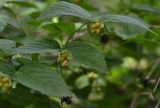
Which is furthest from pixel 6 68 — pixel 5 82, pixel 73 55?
pixel 73 55

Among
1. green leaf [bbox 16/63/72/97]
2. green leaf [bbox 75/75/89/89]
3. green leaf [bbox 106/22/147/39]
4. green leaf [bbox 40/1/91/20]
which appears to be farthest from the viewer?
green leaf [bbox 75/75/89/89]

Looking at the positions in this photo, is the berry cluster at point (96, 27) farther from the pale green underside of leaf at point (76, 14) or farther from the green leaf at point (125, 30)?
the green leaf at point (125, 30)

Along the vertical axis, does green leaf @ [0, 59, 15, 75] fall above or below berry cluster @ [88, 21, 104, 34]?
below

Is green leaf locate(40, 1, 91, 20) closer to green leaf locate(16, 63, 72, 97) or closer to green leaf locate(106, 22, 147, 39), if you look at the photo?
green leaf locate(16, 63, 72, 97)

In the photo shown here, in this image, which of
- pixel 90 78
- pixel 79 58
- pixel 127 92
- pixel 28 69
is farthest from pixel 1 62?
pixel 127 92

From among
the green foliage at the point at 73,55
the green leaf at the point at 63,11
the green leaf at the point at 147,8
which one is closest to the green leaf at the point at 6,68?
the green foliage at the point at 73,55

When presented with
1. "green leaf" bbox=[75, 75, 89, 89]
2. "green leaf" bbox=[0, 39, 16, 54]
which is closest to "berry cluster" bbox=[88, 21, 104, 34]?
"green leaf" bbox=[0, 39, 16, 54]

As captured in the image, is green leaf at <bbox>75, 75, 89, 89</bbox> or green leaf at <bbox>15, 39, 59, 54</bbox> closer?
green leaf at <bbox>15, 39, 59, 54</bbox>

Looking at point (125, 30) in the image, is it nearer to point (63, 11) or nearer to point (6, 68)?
point (63, 11)
